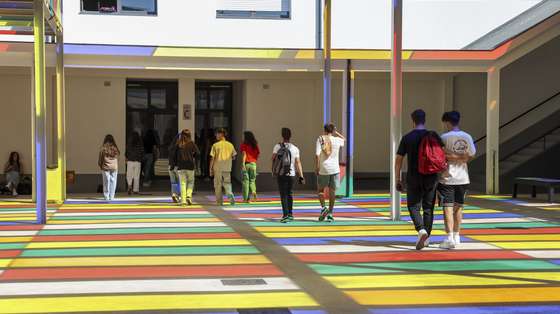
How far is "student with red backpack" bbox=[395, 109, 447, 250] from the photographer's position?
33.9 ft

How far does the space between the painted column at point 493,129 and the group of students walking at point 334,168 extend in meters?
5.49

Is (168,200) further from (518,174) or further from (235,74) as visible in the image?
(518,174)

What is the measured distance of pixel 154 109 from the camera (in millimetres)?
22953

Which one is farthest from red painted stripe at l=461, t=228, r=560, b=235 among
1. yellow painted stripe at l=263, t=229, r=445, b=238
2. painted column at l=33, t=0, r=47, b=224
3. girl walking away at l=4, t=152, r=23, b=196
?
girl walking away at l=4, t=152, r=23, b=196

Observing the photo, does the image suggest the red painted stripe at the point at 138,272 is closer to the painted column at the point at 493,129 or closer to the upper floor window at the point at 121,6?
the painted column at the point at 493,129

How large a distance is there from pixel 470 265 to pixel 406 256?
96 centimetres

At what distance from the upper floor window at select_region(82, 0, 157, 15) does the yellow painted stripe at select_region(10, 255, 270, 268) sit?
472 inches

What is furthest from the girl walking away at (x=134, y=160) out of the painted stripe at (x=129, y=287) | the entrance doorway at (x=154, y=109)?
the painted stripe at (x=129, y=287)

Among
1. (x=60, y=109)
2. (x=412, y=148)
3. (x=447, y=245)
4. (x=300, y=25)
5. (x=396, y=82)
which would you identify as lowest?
(x=447, y=245)

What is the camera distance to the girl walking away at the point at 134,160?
780 inches

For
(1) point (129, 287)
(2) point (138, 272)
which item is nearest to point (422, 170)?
(2) point (138, 272)

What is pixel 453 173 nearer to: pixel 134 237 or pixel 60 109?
pixel 134 237

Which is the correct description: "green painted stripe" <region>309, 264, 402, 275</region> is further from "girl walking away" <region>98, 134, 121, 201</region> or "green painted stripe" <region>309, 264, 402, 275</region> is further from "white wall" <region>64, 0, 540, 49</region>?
"white wall" <region>64, 0, 540, 49</region>

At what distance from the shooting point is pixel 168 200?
18516 mm
